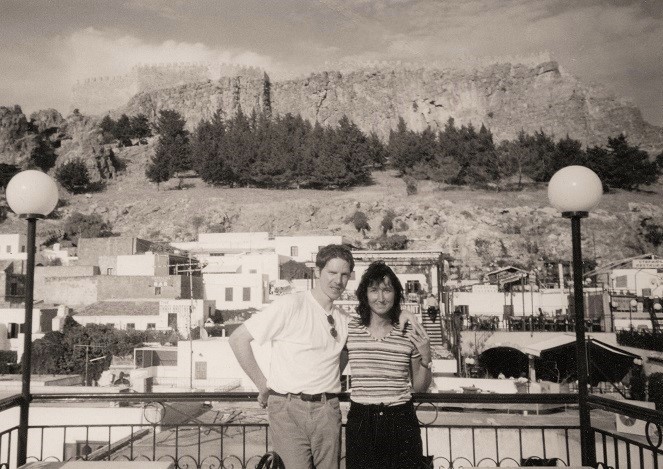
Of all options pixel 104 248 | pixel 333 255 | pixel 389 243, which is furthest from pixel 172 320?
pixel 333 255

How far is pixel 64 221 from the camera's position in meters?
41.5

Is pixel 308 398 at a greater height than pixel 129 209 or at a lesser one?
lesser

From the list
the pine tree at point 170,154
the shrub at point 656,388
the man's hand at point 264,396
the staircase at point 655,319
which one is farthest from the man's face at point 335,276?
the pine tree at point 170,154

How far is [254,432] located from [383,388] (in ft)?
20.8

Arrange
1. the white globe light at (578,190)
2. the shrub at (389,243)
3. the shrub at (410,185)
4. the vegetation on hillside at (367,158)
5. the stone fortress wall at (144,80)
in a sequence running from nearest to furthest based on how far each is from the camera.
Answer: the white globe light at (578,190) < the shrub at (389,243) < the vegetation on hillside at (367,158) < the shrub at (410,185) < the stone fortress wall at (144,80)

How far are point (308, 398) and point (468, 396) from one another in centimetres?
95

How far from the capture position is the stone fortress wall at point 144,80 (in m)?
65.1

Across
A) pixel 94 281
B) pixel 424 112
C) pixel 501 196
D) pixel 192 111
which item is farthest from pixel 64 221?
pixel 424 112

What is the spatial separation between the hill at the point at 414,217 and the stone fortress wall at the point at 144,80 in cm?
2275

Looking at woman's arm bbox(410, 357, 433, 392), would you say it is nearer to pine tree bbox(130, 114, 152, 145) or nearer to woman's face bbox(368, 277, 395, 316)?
woman's face bbox(368, 277, 395, 316)

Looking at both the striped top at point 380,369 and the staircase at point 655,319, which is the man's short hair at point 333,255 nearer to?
the striped top at point 380,369

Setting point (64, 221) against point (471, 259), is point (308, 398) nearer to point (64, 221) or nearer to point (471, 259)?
point (471, 259)

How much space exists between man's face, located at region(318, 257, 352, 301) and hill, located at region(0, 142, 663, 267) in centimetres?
3142

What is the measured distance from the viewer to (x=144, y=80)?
6588cm
